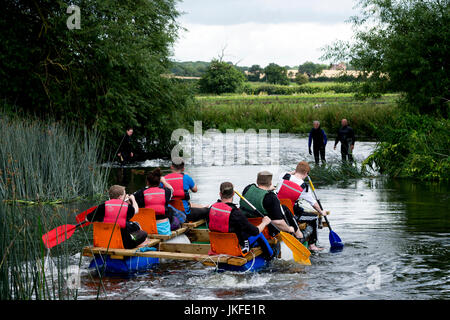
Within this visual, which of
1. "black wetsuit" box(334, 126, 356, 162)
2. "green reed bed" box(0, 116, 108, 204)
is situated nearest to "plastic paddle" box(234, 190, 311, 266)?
"green reed bed" box(0, 116, 108, 204)

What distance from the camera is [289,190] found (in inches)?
383

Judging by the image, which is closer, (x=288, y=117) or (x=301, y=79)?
(x=288, y=117)

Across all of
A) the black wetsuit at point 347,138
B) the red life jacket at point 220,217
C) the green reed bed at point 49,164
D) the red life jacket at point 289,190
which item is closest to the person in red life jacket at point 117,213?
the red life jacket at point 220,217

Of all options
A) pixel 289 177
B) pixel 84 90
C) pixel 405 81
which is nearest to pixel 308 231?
pixel 289 177

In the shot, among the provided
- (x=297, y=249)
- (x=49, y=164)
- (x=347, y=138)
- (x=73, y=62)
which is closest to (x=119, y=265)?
(x=297, y=249)

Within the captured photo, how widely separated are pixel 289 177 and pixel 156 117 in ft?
54.2

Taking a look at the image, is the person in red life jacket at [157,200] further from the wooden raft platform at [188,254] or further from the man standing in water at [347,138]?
the man standing in water at [347,138]

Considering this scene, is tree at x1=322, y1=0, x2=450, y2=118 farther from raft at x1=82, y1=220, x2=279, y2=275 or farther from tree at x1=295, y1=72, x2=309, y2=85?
tree at x1=295, y1=72, x2=309, y2=85

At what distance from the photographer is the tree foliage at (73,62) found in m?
20.3

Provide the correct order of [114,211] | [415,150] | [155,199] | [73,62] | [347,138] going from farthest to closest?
[73,62], [347,138], [415,150], [155,199], [114,211]

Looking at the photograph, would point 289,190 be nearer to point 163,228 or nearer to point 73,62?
point 163,228

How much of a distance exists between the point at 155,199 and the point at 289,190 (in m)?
2.27

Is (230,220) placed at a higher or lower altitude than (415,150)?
lower

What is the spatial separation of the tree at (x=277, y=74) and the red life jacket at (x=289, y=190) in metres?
118
